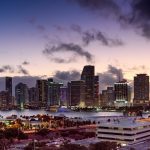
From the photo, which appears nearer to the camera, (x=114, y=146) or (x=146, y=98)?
(x=114, y=146)

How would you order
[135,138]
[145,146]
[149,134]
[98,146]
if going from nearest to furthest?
1. [98,146]
2. [145,146]
3. [135,138]
4. [149,134]

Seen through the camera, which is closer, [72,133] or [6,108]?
[72,133]

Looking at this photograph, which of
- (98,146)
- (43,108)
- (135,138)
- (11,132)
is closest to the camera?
(98,146)

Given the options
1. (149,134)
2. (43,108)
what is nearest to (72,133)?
(149,134)

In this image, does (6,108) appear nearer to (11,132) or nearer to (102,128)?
(11,132)

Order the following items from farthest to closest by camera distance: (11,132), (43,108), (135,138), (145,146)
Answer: (43,108) < (11,132) < (135,138) < (145,146)

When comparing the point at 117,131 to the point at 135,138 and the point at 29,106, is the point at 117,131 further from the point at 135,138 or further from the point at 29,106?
the point at 29,106

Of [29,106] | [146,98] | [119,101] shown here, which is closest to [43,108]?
[29,106]

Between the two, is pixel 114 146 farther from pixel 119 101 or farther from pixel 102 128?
pixel 119 101

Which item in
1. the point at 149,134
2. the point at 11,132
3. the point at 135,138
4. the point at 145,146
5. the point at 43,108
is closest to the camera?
the point at 145,146
